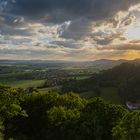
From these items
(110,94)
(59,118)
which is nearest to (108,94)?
(110,94)

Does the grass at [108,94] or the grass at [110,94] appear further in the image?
the grass at [108,94]

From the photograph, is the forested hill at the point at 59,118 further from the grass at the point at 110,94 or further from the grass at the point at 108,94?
the grass at the point at 108,94

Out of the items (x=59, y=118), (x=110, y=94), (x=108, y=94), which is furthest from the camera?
(x=108, y=94)

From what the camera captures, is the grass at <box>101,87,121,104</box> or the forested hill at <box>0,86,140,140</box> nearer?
the forested hill at <box>0,86,140,140</box>

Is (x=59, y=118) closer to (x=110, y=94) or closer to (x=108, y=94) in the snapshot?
(x=108, y=94)

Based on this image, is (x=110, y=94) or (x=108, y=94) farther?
(x=108, y=94)

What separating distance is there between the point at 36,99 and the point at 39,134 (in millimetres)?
8655

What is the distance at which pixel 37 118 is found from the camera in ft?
229

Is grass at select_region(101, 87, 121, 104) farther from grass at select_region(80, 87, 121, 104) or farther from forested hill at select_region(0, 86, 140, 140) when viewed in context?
forested hill at select_region(0, 86, 140, 140)

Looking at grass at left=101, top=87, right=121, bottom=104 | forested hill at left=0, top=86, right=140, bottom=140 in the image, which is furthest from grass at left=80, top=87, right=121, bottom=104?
forested hill at left=0, top=86, right=140, bottom=140

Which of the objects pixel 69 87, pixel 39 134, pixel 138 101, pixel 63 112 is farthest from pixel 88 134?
pixel 69 87

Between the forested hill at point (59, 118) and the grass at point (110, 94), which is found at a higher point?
the forested hill at point (59, 118)

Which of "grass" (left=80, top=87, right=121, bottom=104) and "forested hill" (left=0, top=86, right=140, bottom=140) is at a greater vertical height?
"forested hill" (left=0, top=86, right=140, bottom=140)

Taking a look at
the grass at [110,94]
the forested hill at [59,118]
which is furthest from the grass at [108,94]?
the forested hill at [59,118]
